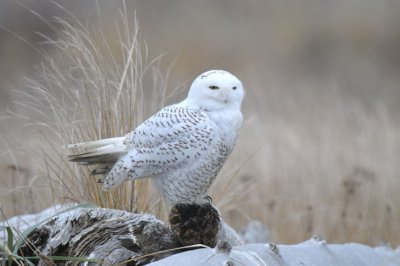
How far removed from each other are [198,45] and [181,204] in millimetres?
8778

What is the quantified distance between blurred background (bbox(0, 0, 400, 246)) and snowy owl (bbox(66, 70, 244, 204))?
111 centimetres

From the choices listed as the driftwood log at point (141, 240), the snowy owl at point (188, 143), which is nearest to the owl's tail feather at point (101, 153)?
the snowy owl at point (188, 143)

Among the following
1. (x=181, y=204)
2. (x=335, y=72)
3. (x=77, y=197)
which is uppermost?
(x=181, y=204)

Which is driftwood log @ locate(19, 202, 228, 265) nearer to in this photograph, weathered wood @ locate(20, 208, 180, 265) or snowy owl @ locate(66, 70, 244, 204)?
weathered wood @ locate(20, 208, 180, 265)

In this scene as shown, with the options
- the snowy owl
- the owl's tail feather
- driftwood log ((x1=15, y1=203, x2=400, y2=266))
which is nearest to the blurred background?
the owl's tail feather

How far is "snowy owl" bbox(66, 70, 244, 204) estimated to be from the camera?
11.2 feet

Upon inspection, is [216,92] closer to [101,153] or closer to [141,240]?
[101,153]

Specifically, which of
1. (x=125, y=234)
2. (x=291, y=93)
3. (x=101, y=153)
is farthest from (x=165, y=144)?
(x=291, y=93)

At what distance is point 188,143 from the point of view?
340cm

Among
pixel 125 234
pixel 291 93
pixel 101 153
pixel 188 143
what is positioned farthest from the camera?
pixel 291 93

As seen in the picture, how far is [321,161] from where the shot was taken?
6.49m

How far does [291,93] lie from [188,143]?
5.20 meters

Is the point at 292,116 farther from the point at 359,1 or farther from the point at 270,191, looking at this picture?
the point at 359,1

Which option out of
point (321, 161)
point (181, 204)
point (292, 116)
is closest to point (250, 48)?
point (292, 116)
